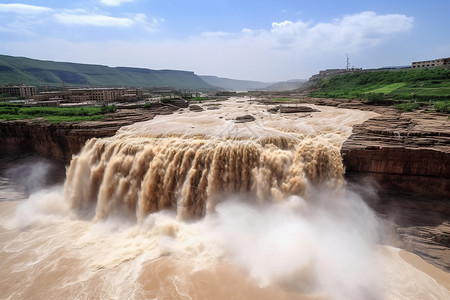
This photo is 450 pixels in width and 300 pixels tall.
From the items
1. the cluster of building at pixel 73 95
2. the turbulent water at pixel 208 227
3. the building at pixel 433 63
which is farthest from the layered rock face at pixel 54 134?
the building at pixel 433 63

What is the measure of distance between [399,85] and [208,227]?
4723cm

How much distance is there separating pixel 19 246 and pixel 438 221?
23186 millimetres

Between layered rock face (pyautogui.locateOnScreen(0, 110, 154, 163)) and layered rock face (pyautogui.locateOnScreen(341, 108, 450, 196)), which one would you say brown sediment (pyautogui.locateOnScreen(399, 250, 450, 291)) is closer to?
layered rock face (pyautogui.locateOnScreen(341, 108, 450, 196))

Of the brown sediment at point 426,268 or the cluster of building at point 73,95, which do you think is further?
the cluster of building at point 73,95

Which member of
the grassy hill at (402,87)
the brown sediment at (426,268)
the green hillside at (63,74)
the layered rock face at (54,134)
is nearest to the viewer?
the brown sediment at (426,268)

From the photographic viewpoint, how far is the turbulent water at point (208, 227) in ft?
37.8

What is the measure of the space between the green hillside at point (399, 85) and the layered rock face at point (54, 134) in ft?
102

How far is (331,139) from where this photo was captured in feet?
57.5

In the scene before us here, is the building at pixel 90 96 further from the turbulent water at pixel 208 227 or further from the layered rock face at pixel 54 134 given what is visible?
the turbulent water at pixel 208 227

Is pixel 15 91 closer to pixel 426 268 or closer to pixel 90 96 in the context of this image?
pixel 90 96

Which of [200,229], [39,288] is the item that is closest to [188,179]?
[200,229]

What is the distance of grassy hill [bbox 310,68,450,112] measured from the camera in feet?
106

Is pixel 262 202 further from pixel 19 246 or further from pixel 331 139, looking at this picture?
pixel 19 246

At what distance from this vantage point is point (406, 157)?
14.8 m
